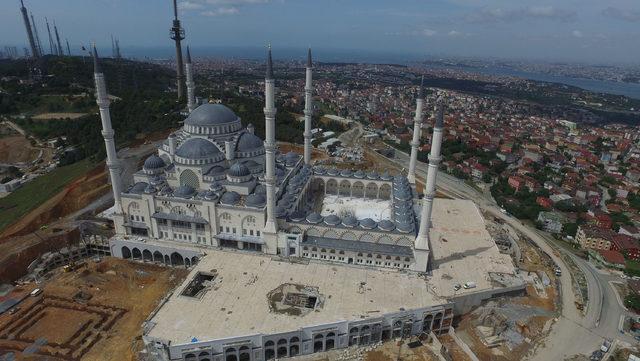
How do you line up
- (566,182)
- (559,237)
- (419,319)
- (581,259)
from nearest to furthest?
(419,319), (581,259), (559,237), (566,182)

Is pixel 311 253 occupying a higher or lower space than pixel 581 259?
higher

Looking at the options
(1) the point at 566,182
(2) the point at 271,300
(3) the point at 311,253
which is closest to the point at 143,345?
(2) the point at 271,300

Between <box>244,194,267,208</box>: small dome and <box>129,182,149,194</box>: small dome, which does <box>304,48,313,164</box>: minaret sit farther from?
→ <box>129,182,149,194</box>: small dome

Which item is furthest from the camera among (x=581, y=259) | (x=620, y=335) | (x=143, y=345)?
(x=581, y=259)

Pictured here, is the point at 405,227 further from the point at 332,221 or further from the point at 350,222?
the point at 332,221

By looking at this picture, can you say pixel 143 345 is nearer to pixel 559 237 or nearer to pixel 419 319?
pixel 419 319

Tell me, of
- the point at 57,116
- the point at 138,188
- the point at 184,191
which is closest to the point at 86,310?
the point at 138,188

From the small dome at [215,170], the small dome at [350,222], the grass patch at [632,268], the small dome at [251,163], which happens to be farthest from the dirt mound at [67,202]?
the grass patch at [632,268]
